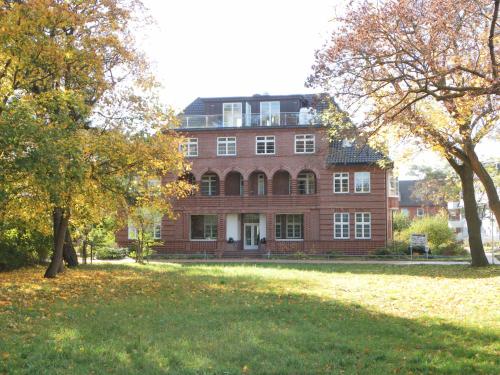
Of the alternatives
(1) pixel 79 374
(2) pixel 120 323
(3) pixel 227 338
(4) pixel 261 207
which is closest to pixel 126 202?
(2) pixel 120 323

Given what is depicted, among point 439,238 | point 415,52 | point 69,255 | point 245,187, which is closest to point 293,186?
point 245,187

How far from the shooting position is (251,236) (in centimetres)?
4575

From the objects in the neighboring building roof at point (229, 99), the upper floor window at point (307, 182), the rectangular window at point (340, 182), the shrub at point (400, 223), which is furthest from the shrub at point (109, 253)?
the shrub at point (400, 223)

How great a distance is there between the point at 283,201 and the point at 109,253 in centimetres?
1313

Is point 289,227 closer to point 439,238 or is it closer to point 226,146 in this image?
point 226,146

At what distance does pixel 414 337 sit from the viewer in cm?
926

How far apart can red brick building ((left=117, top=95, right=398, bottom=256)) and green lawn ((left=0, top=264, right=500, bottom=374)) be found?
84.1ft

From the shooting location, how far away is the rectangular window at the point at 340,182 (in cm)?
4316

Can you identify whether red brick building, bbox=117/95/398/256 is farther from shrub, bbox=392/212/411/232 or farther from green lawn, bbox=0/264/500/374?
green lawn, bbox=0/264/500/374

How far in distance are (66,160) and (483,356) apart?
10402 mm

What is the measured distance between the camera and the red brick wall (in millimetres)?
42656

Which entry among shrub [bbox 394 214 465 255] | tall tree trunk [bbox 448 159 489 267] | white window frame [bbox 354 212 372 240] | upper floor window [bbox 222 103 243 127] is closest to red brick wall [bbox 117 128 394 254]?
white window frame [bbox 354 212 372 240]

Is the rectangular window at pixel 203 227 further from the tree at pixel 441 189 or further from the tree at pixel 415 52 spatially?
the tree at pixel 415 52

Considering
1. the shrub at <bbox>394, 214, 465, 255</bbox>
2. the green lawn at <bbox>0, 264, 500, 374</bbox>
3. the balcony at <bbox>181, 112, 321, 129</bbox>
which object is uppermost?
the balcony at <bbox>181, 112, 321, 129</bbox>
